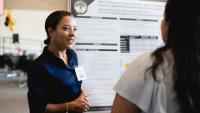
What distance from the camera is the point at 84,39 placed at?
2.12 meters

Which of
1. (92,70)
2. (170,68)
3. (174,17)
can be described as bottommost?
(92,70)

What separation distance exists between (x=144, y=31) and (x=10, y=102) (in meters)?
1.34

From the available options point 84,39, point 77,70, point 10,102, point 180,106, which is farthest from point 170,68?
point 10,102

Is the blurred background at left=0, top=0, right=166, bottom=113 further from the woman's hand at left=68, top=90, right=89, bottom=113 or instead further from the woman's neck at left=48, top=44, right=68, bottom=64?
the woman's hand at left=68, top=90, right=89, bottom=113

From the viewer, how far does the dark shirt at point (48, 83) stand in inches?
67.4

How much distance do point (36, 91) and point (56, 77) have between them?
5.9 inches

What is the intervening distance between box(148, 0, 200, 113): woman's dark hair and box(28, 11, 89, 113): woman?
1.04m

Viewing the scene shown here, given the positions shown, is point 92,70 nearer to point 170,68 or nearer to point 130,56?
point 130,56

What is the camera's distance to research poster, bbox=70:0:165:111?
2129 mm

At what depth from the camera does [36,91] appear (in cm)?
170

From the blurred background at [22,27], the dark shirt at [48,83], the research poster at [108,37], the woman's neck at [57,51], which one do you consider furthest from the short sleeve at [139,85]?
the blurred background at [22,27]

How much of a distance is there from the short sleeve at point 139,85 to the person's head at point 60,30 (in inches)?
41.5

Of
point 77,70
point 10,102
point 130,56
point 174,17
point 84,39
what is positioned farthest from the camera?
point 10,102

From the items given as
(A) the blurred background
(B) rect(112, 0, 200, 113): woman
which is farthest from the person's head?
(B) rect(112, 0, 200, 113): woman
